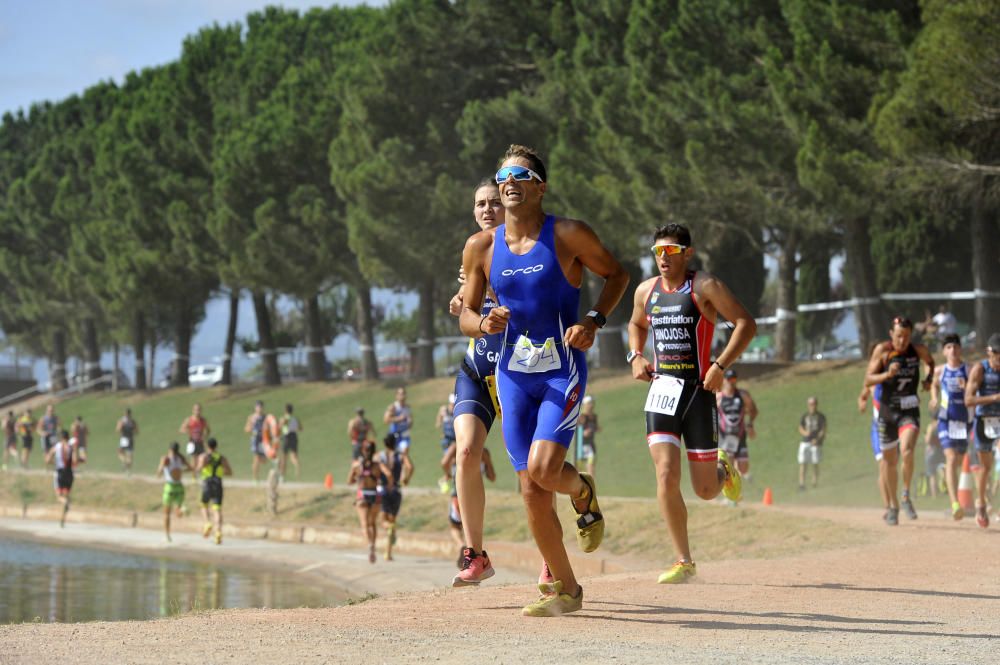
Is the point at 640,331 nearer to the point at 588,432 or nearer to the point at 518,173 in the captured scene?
the point at 518,173

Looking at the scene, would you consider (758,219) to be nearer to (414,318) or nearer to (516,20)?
(516,20)

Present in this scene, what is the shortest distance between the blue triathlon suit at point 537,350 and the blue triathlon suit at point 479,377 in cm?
125

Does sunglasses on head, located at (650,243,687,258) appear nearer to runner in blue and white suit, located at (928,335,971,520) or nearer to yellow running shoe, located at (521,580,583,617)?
yellow running shoe, located at (521,580,583,617)

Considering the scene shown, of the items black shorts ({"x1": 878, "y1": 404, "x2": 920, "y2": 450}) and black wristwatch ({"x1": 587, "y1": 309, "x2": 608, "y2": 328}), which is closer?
black wristwatch ({"x1": 587, "y1": 309, "x2": 608, "y2": 328})

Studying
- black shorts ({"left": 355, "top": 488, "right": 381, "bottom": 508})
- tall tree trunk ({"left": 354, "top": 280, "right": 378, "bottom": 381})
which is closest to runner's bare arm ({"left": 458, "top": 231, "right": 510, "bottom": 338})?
black shorts ({"left": 355, "top": 488, "right": 381, "bottom": 508})

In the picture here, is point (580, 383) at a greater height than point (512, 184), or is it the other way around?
point (512, 184)

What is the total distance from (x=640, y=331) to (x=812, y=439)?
57.4 ft

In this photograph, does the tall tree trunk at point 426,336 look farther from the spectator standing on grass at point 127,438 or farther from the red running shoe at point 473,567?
the red running shoe at point 473,567

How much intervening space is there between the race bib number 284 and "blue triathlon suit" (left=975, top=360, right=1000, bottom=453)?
744cm

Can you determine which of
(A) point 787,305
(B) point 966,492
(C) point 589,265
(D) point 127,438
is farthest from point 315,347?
(C) point 589,265

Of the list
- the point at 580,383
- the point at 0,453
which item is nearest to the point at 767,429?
the point at 580,383

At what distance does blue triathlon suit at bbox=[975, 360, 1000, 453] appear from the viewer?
16.8 meters

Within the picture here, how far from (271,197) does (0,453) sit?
1530 cm

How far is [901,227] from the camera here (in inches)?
1984
